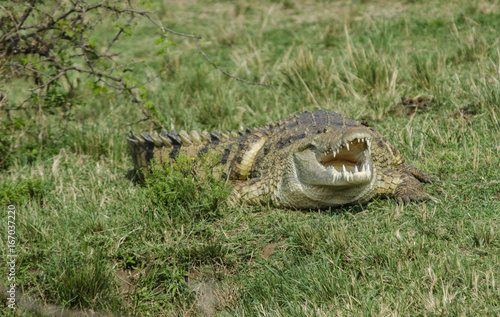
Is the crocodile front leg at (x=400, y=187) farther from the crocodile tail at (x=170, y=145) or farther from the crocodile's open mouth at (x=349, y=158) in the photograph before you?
the crocodile tail at (x=170, y=145)

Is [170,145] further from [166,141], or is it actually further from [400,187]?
[400,187]

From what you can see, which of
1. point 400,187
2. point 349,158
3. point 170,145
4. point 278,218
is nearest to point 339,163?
point 349,158

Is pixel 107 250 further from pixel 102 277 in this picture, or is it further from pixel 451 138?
pixel 451 138

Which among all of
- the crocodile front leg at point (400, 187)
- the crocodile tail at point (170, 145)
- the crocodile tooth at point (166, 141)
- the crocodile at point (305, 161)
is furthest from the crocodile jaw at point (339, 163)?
the crocodile tooth at point (166, 141)

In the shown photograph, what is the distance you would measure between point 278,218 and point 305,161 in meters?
0.55

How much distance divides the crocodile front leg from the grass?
0.29 ft

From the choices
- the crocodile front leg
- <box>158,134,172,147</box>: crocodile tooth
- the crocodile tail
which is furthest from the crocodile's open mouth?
<box>158,134,172,147</box>: crocodile tooth

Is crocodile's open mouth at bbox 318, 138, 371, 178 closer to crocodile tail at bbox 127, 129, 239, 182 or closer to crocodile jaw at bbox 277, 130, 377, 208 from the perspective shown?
crocodile jaw at bbox 277, 130, 377, 208

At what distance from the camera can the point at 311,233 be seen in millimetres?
3510

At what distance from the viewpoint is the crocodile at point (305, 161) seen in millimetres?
3859

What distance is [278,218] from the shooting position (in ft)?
13.1

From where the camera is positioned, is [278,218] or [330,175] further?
[278,218]

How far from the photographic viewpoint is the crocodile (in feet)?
12.7

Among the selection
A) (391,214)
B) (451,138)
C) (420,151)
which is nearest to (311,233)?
(391,214)
